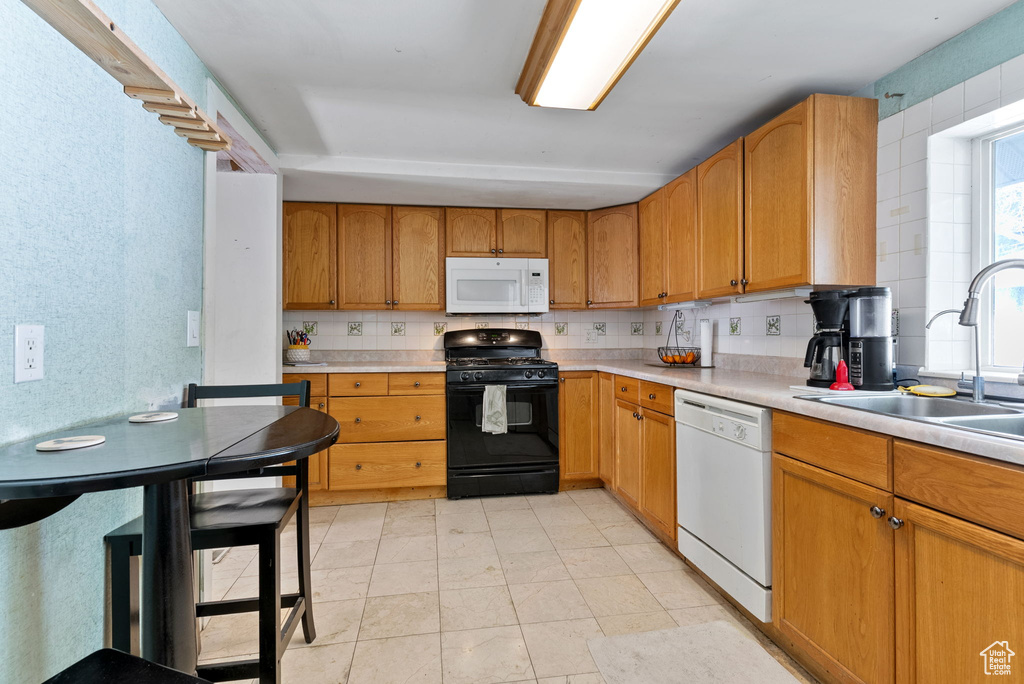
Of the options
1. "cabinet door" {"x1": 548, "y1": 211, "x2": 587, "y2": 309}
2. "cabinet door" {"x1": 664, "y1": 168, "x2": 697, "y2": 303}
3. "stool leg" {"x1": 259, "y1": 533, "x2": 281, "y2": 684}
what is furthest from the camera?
"cabinet door" {"x1": 548, "y1": 211, "x2": 587, "y2": 309}

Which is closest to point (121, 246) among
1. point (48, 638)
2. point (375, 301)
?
point (48, 638)

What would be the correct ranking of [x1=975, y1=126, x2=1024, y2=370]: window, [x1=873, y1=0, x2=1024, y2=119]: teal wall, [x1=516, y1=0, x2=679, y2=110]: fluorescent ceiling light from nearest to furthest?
[x1=516, y1=0, x2=679, y2=110]: fluorescent ceiling light
[x1=873, y1=0, x2=1024, y2=119]: teal wall
[x1=975, y1=126, x2=1024, y2=370]: window

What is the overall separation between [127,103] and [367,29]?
80 centimetres

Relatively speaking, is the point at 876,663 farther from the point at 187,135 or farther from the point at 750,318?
the point at 187,135

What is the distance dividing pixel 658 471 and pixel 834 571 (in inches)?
43.9

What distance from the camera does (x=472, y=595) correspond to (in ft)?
6.59

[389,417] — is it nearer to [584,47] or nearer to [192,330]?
[192,330]

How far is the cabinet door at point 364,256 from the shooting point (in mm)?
3471

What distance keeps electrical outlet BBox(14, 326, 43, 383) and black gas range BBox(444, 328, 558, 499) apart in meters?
2.20

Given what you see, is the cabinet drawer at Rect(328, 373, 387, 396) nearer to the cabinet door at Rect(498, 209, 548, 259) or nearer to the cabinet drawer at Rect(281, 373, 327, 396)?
the cabinet drawer at Rect(281, 373, 327, 396)

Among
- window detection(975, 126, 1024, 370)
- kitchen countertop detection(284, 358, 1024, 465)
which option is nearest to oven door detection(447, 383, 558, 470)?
kitchen countertop detection(284, 358, 1024, 465)

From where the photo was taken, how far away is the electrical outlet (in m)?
1.03

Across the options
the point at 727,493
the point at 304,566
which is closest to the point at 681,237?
the point at 727,493

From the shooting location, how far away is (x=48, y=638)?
1116 mm
